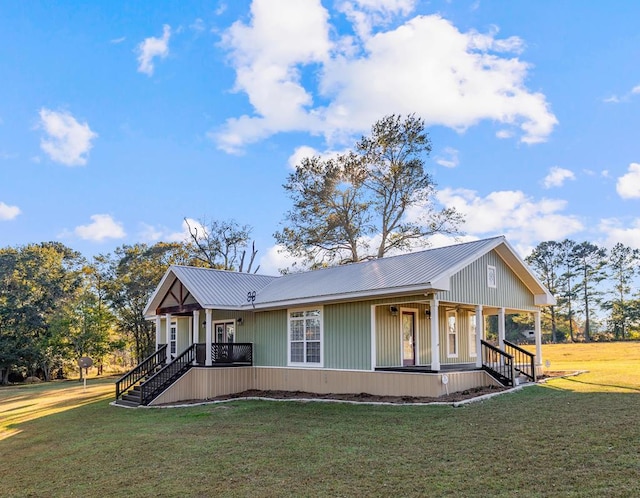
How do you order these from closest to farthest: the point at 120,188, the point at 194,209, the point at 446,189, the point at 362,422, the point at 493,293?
the point at 362,422 < the point at 493,293 < the point at 120,188 < the point at 446,189 < the point at 194,209

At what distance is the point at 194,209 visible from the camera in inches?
1515

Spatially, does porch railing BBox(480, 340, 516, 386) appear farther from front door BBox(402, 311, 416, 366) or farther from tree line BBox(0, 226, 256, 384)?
tree line BBox(0, 226, 256, 384)

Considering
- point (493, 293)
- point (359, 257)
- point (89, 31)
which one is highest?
point (89, 31)

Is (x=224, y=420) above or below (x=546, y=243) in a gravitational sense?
below

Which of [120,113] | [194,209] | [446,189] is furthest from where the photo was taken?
[194,209]

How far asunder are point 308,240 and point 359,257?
125 inches

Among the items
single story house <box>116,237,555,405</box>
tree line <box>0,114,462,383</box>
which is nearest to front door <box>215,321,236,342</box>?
single story house <box>116,237,555,405</box>

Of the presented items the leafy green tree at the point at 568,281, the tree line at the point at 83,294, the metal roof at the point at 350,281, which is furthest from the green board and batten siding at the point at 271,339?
the leafy green tree at the point at 568,281

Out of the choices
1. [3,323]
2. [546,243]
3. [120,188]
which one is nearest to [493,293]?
[120,188]

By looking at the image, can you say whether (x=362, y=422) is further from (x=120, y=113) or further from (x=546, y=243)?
(x=546, y=243)

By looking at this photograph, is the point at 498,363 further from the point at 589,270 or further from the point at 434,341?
the point at 589,270

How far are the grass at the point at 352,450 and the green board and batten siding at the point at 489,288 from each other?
117 inches

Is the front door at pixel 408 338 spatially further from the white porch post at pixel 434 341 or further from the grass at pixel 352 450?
the grass at pixel 352 450

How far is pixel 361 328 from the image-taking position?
14.1 m
